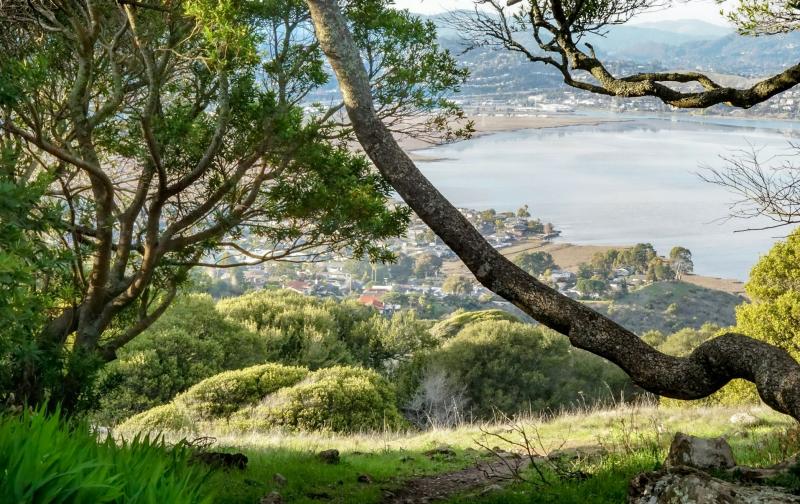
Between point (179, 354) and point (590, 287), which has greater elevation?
point (179, 354)

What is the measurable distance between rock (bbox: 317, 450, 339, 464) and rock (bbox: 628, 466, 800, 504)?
4658 mm

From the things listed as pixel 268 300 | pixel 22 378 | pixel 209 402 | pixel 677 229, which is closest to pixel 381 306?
pixel 268 300

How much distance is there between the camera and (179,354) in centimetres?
2003

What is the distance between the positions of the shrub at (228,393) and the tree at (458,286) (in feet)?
83.8

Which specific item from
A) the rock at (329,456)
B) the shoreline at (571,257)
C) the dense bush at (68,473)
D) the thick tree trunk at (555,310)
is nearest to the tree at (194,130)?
the thick tree trunk at (555,310)

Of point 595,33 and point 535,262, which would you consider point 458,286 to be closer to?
point 535,262

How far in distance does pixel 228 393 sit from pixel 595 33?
10.5m

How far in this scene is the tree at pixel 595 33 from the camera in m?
5.71

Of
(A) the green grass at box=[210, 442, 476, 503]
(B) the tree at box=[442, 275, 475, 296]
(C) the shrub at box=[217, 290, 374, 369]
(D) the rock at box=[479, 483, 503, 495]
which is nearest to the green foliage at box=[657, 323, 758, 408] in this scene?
(A) the green grass at box=[210, 442, 476, 503]

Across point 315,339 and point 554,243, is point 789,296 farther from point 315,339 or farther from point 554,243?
point 554,243

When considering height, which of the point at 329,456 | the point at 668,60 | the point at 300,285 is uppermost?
the point at 668,60

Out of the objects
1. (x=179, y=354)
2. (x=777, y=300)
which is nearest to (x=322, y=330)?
(x=179, y=354)

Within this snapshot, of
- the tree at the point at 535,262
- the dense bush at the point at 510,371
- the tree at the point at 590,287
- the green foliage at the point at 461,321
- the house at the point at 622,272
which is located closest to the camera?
the dense bush at the point at 510,371

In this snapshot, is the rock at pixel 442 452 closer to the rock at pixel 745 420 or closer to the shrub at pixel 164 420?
the rock at pixel 745 420
